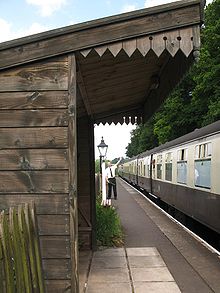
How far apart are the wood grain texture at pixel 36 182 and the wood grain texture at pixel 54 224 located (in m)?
0.27

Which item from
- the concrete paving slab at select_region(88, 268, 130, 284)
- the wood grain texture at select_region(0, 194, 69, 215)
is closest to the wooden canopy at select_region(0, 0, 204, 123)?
the wood grain texture at select_region(0, 194, 69, 215)

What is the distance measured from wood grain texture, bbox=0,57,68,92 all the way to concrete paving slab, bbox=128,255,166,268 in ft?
13.6

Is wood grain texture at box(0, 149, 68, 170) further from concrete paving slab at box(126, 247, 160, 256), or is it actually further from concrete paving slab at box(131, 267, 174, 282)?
concrete paving slab at box(126, 247, 160, 256)

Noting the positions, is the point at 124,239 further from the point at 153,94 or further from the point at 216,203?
the point at 153,94

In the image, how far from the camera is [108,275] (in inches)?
284

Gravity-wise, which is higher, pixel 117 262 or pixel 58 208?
pixel 58 208

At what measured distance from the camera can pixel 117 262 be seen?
818 cm

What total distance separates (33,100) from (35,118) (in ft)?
0.63

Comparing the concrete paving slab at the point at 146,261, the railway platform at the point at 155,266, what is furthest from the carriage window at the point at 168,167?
the concrete paving slab at the point at 146,261

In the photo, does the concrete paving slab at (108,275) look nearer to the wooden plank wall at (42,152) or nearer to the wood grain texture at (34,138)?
the wooden plank wall at (42,152)

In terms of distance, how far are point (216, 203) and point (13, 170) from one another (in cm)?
549

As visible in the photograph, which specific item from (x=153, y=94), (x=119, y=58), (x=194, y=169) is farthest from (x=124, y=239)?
(x=119, y=58)

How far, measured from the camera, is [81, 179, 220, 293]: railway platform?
21.4 feet

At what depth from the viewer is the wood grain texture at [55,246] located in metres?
4.83
